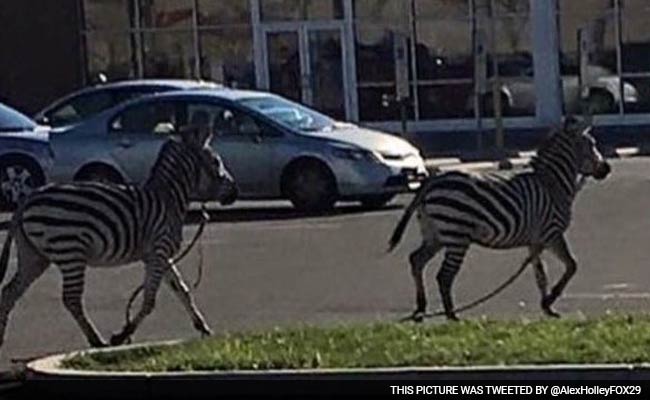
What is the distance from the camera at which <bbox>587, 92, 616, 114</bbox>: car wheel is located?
41938 millimetres

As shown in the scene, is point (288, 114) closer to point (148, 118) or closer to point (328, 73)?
point (148, 118)

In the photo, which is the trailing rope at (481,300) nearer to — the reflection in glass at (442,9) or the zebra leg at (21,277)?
the zebra leg at (21,277)

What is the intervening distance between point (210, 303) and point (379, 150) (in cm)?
881

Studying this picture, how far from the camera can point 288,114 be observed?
86.1 feet

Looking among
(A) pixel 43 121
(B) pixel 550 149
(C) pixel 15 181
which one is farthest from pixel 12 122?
(B) pixel 550 149

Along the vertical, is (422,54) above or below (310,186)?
above

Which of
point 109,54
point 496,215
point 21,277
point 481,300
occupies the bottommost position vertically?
point 481,300

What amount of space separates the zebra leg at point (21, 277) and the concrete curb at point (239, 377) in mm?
2171

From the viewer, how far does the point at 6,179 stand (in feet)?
89.7

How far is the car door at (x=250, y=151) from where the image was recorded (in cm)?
2555

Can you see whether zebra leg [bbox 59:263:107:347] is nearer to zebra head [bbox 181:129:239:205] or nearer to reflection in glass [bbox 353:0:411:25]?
zebra head [bbox 181:129:239:205]

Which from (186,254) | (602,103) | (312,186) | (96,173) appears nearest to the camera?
(186,254)

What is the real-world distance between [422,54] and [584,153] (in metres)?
28.3

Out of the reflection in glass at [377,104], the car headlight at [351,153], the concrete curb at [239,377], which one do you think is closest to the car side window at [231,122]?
the car headlight at [351,153]
